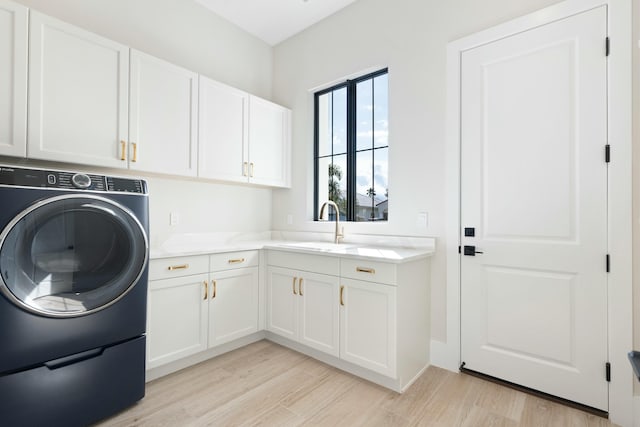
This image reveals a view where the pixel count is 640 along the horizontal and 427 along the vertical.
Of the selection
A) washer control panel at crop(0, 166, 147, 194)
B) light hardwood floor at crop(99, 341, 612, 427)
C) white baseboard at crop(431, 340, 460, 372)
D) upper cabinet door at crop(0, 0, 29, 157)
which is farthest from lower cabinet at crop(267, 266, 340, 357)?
upper cabinet door at crop(0, 0, 29, 157)

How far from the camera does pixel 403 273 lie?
2.04 m

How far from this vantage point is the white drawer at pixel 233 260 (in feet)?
7.88

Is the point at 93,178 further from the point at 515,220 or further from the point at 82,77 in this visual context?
the point at 515,220

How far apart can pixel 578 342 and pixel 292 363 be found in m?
1.83

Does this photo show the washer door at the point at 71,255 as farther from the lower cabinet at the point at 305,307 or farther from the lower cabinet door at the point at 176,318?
the lower cabinet at the point at 305,307

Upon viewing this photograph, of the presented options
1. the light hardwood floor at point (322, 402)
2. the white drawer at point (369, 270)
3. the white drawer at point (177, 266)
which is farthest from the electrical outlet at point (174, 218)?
the white drawer at point (369, 270)

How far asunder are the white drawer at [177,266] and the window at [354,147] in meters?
1.37

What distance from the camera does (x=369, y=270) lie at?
6.84 ft

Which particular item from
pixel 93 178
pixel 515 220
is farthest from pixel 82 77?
pixel 515 220

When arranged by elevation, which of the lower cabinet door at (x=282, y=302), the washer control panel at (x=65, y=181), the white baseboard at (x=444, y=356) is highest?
the washer control panel at (x=65, y=181)

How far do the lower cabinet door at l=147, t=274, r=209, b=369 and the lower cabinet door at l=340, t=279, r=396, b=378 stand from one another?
103 cm

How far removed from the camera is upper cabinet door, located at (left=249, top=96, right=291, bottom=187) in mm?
3012

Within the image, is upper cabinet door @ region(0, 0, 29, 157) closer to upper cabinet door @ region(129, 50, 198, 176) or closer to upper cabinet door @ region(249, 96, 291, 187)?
upper cabinet door @ region(129, 50, 198, 176)

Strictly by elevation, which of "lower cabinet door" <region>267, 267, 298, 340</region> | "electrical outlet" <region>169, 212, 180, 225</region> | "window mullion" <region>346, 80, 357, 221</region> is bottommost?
"lower cabinet door" <region>267, 267, 298, 340</region>
